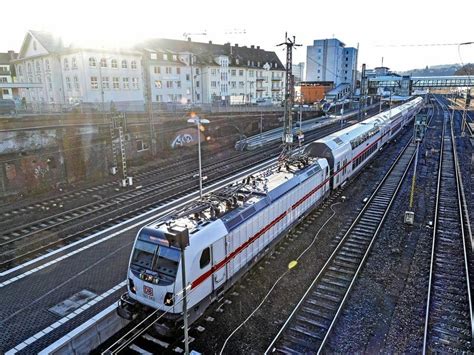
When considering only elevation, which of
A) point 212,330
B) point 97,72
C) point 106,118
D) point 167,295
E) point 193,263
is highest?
point 97,72

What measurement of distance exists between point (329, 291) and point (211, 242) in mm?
6084

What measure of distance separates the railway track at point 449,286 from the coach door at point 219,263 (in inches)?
287

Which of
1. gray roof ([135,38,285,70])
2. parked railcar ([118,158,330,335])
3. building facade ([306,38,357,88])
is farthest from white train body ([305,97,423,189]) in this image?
building facade ([306,38,357,88])

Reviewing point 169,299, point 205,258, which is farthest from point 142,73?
point 169,299

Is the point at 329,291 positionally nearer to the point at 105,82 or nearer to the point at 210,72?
the point at 105,82

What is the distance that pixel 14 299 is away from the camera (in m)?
14.3

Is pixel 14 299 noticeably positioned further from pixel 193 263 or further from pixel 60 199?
pixel 60 199

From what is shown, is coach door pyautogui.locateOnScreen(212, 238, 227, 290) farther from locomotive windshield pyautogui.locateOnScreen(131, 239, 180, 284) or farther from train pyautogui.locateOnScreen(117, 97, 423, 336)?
locomotive windshield pyautogui.locateOnScreen(131, 239, 180, 284)

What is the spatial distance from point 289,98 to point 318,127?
34896mm

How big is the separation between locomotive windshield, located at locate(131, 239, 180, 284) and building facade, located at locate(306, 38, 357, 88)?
13513cm

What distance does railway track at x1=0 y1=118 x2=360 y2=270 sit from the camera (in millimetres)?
18828

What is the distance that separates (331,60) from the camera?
13738 centimetres

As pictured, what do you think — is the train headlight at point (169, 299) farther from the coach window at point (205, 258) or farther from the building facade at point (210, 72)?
the building facade at point (210, 72)

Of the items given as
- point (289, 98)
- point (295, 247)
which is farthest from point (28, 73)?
point (295, 247)
